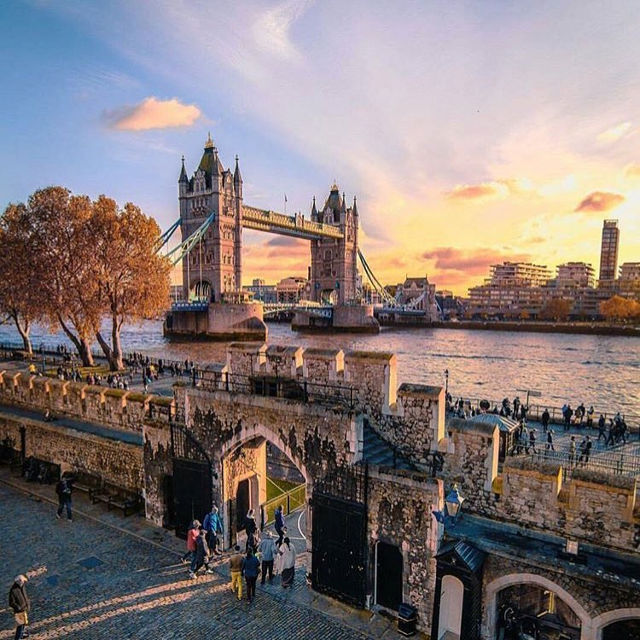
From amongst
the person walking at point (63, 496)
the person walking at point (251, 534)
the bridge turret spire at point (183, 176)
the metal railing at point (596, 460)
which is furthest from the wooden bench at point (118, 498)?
the bridge turret spire at point (183, 176)

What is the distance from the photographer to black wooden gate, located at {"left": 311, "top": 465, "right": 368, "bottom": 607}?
9250 millimetres

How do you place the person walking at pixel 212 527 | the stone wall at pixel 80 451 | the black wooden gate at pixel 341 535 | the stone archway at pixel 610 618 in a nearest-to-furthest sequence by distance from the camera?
the stone archway at pixel 610 618
the black wooden gate at pixel 341 535
the person walking at pixel 212 527
the stone wall at pixel 80 451

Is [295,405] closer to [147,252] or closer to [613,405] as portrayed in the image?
[147,252]

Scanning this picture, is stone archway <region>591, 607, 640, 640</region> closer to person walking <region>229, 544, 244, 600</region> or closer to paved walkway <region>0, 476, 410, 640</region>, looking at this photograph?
paved walkway <region>0, 476, 410, 640</region>

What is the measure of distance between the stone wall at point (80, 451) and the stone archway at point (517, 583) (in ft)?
33.2

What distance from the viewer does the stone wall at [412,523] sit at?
27.3 ft

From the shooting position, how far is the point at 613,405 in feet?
117

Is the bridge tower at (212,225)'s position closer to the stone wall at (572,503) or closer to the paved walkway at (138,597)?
the paved walkway at (138,597)

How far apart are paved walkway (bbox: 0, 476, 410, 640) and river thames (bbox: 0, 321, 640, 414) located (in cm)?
2307

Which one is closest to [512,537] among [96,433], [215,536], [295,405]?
[295,405]

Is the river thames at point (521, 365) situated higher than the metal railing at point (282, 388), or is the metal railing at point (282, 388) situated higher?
the metal railing at point (282, 388)

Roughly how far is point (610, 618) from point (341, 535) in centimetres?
465

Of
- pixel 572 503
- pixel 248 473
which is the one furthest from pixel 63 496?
pixel 572 503

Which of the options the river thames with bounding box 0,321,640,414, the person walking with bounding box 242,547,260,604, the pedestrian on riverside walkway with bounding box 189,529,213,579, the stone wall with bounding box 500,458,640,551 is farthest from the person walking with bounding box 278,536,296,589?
the river thames with bounding box 0,321,640,414
